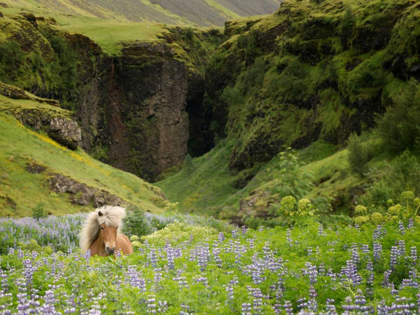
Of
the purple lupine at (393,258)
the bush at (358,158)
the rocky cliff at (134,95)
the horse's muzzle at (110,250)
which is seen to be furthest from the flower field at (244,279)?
the rocky cliff at (134,95)

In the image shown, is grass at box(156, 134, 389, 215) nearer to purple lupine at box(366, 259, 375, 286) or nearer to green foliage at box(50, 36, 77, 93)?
purple lupine at box(366, 259, 375, 286)

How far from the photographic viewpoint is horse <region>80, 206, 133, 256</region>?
41.3 feet

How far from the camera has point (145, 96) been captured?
9888 centimetres

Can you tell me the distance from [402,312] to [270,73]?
6293 centimetres

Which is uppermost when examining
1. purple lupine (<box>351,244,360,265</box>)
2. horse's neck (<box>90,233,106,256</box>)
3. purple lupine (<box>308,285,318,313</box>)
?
purple lupine (<box>351,244,360,265</box>)

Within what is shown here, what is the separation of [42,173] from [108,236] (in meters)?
23.3

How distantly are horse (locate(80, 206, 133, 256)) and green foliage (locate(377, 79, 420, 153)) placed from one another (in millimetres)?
18788

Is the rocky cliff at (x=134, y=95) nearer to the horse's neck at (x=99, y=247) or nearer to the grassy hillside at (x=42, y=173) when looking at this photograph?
the grassy hillside at (x=42, y=173)

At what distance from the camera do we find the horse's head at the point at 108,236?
12165 mm

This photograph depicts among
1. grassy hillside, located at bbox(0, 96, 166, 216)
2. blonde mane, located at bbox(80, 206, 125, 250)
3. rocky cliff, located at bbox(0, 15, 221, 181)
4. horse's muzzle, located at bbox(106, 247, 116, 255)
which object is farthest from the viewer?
rocky cliff, located at bbox(0, 15, 221, 181)

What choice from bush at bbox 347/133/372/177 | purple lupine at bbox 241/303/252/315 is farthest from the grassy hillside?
purple lupine at bbox 241/303/252/315

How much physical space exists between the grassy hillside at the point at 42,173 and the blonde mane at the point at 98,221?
52.8 ft

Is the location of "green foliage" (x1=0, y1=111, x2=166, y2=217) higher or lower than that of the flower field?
lower

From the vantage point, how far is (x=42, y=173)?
1332 inches
